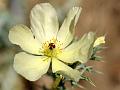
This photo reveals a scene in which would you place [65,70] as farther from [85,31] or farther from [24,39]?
[85,31]

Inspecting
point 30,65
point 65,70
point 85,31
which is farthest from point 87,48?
point 85,31

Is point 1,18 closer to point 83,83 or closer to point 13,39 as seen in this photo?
point 83,83

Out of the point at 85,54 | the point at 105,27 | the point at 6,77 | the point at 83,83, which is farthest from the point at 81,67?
the point at 105,27

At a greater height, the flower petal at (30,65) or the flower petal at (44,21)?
the flower petal at (44,21)

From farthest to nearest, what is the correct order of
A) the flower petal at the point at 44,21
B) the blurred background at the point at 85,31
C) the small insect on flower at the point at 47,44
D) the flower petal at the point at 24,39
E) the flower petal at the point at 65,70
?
the blurred background at the point at 85,31 → the flower petal at the point at 44,21 → the flower petal at the point at 24,39 → the small insect on flower at the point at 47,44 → the flower petal at the point at 65,70

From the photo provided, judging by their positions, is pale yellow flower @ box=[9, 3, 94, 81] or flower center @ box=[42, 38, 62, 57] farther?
flower center @ box=[42, 38, 62, 57]

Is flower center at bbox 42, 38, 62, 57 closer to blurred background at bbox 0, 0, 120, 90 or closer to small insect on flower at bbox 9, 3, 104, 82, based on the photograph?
small insect on flower at bbox 9, 3, 104, 82

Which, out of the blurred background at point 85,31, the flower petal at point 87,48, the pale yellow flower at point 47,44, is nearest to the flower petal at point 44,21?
the pale yellow flower at point 47,44

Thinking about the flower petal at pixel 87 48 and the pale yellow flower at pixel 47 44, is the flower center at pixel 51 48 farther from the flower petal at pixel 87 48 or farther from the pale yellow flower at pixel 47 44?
the flower petal at pixel 87 48

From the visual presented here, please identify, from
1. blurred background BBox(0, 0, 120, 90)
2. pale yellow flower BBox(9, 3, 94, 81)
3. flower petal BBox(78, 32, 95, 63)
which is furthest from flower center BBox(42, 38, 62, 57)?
blurred background BBox(0, 0, 120, 90)
